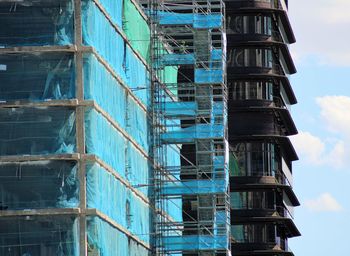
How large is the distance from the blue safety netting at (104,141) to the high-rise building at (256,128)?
138 feet

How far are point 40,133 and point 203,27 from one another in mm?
22981

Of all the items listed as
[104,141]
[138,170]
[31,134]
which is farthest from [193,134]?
[31,134]

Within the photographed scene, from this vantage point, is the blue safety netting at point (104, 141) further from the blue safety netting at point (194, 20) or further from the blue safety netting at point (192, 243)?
the blue safety netting at point (194, 20)

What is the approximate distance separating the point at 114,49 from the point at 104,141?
6559 mm

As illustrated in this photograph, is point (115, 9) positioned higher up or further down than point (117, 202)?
higher up

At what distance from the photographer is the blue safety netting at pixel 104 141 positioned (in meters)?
87.2

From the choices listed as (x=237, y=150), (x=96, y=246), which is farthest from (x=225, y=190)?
(x=237, y=150)

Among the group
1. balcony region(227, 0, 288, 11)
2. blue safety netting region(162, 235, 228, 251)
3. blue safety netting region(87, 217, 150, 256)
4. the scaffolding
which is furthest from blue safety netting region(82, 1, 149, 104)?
balcony region(227, 0, 288, 11)

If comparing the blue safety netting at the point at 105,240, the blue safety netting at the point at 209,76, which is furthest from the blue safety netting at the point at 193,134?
the blue safety netting at the point at 105,240

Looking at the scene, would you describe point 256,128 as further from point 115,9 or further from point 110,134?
point 110,134

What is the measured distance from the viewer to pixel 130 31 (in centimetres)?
9962

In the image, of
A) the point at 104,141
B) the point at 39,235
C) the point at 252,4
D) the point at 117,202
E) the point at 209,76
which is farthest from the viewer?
the point at 252,4

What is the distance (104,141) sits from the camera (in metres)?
89.7

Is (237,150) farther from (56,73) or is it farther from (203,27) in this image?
(56,73)
